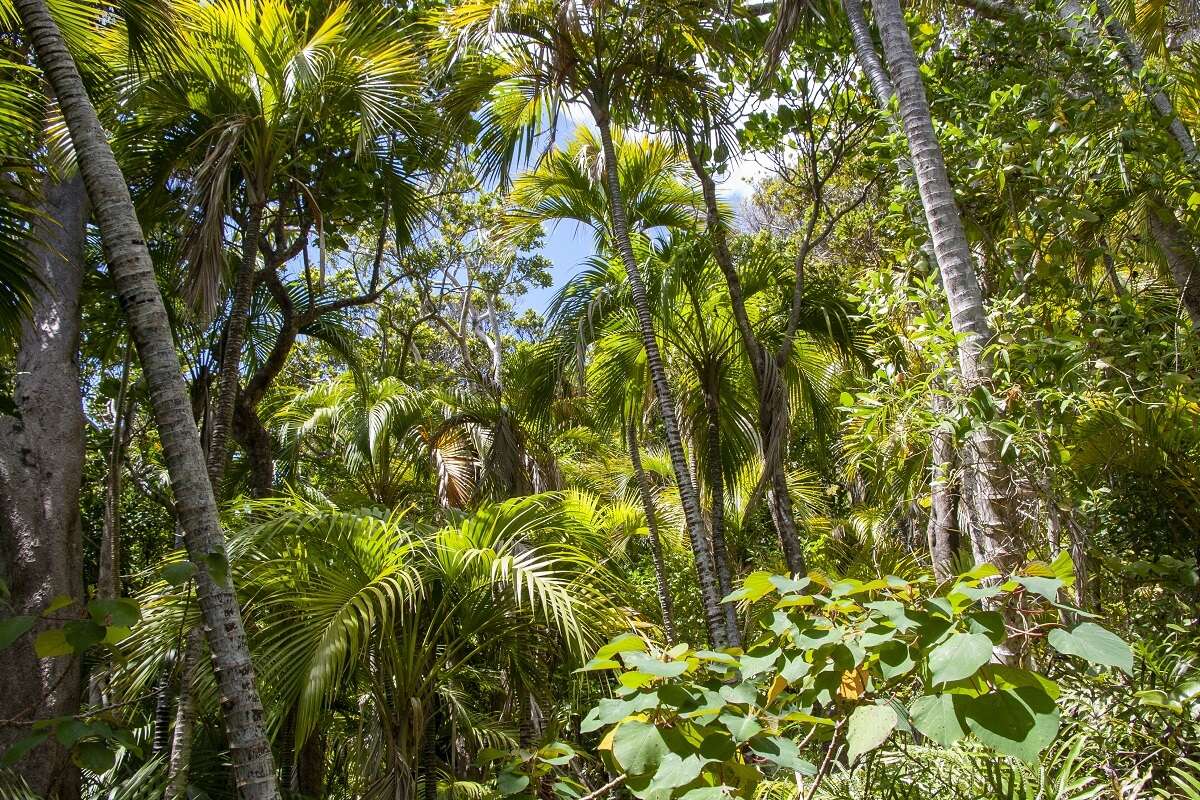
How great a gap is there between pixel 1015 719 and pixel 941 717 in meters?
0.14

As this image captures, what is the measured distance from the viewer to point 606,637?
13.7 ft

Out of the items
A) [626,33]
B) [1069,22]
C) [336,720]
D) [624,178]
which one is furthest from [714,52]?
[336,720]

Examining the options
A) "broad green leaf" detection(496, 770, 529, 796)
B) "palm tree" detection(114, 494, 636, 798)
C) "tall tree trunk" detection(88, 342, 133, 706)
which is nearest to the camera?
"broad green leaf" detection(496, 770, 529, 796)

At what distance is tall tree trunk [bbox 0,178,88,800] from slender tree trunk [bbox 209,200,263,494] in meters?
0.98

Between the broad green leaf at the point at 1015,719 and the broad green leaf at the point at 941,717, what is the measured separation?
0.02 metres

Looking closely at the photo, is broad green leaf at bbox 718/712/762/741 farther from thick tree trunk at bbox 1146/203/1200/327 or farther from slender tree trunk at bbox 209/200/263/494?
thick tree trunk at bbox 1146/203/1200/327

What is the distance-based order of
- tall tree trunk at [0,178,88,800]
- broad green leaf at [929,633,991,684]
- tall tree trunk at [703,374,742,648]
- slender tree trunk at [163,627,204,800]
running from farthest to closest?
tall tree trunk at [703,374,742,648]
tall tree trunk at [0,178,88,800]
slender tree trunk at [163,627,204,800]
broad green leaf at [929,633,991,684]

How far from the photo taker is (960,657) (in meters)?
1.49

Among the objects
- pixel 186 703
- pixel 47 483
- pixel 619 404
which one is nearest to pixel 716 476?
pixel 619 404

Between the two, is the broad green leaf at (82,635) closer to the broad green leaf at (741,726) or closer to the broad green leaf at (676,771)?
the broad green leaf at (676,771)

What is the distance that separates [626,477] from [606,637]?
730 cm

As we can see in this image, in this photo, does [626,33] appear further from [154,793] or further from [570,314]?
[154,793]

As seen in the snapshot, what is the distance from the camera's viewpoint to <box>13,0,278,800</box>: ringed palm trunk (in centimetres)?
230

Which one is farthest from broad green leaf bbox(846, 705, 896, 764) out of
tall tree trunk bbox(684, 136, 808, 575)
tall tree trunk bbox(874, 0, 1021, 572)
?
tall tree trunk bbox(684, 136, 808, 575)
